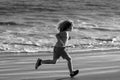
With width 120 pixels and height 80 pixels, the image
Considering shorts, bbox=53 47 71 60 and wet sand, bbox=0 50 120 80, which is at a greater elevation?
shorts, bbox=53 47 71 60

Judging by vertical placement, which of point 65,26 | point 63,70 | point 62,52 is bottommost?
point 63,70

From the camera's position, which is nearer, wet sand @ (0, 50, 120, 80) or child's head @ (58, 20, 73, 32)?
child's head @ (58, 20, 73, 32)

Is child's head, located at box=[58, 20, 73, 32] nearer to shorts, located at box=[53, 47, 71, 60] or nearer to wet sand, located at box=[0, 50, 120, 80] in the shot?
shorts, located at box=[53, 47, 71, 60]

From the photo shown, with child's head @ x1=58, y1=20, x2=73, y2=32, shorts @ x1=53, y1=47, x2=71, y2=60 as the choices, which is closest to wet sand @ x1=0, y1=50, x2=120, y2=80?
shorts @ x1=53, y1=47, x2=71, y2=60

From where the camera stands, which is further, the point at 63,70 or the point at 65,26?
the point at 63,70

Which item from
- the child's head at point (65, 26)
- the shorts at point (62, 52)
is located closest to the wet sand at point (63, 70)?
the shorts at point (62, 52)

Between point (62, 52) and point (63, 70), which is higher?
point (62, 52)

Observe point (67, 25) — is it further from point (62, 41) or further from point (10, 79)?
point (10, 79)

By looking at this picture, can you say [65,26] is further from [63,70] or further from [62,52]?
[63,70]

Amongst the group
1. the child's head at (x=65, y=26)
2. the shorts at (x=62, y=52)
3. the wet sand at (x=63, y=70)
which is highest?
the child's head at (x=65, y=26)

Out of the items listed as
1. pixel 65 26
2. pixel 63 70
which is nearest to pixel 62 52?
pixel 65 26

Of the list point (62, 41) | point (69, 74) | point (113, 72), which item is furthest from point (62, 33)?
point (113, 72)

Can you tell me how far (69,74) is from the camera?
8117mm

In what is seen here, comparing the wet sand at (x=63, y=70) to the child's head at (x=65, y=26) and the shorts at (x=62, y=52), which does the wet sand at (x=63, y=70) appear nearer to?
the shorts at (x=62, y=52)
